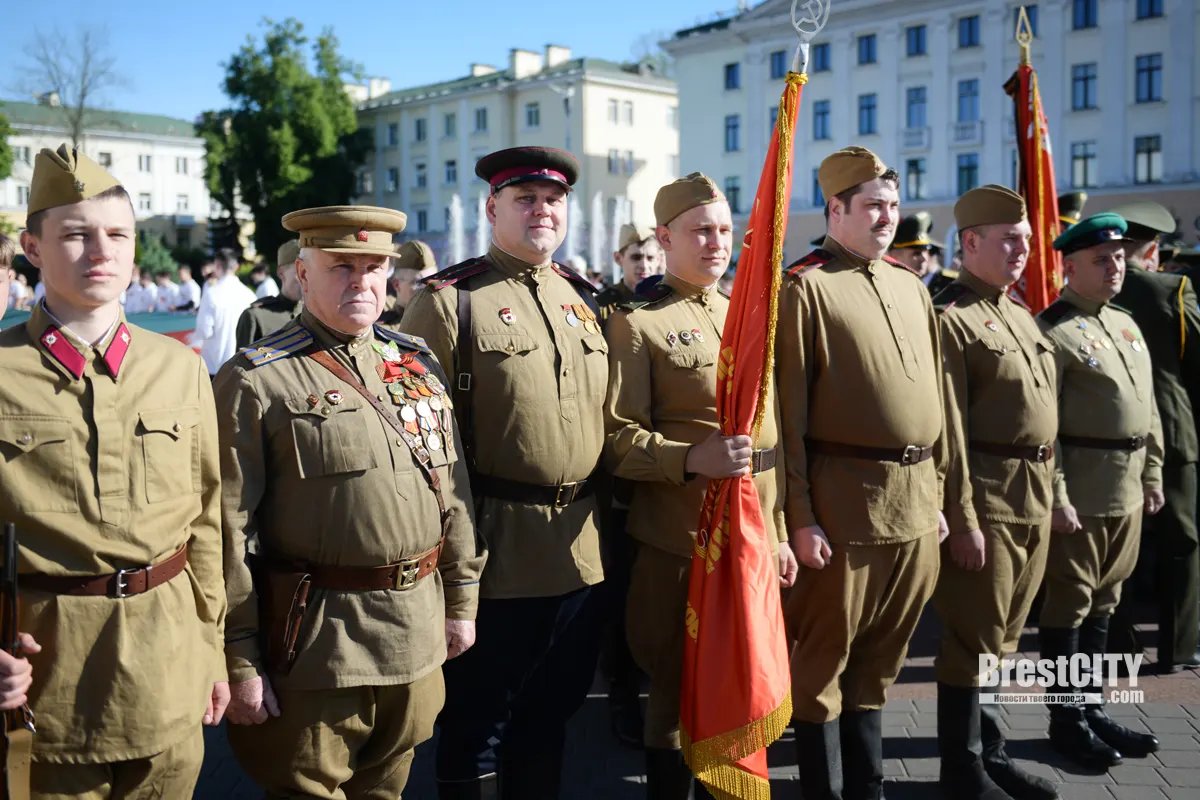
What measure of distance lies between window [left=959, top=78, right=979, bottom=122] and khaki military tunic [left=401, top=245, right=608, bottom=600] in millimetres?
40814

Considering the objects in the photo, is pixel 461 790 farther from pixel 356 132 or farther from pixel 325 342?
pixel 356 132

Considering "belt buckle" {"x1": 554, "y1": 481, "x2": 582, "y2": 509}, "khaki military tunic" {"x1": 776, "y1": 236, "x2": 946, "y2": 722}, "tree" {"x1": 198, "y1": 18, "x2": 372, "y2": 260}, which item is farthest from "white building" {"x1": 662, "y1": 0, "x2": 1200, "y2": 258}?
"belt buckle" {"x1": 554, "y1": 481, "x2": 582, "y2": 509}

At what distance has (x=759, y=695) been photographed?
12.0ft

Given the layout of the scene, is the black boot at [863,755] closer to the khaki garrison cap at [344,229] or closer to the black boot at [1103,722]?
the black boot at [1103,722]

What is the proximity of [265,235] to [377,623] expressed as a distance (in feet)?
157

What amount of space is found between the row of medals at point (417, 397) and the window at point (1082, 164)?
39.5 meters

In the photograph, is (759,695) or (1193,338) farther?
(1193,338)

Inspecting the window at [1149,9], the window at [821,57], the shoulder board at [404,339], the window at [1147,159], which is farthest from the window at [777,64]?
the shoulder board at [404,339]

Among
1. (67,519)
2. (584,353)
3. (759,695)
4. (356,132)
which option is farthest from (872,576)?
(356,132)

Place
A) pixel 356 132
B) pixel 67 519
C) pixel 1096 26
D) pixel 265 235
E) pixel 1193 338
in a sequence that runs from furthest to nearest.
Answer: pixel 356 132, pixel 265 235, pixel 1096 26, pixel 1193 338, pixel 67 519

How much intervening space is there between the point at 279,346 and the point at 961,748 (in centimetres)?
310

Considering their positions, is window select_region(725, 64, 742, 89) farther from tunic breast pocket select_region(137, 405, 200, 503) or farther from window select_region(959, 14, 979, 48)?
tunic breast pocket select_region(137, 405, 200, 503)

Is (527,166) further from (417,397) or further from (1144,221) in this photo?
(1144,221)

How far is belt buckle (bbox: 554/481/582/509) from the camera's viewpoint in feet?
12.1
